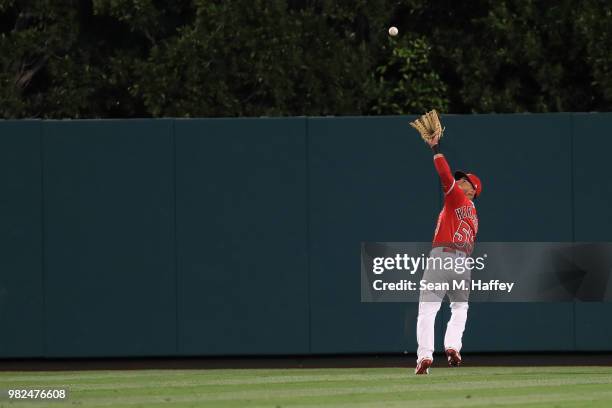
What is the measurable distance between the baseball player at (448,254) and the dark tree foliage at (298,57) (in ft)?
20.1

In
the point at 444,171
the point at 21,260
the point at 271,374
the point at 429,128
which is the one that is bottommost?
the point at 271,374

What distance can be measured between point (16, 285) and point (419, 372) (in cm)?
485

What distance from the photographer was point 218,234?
14.6m

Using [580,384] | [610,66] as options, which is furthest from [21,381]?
[610,66]

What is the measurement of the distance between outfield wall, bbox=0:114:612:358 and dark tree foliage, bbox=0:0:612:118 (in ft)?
13.3

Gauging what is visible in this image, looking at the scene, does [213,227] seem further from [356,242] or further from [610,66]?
[610,66]

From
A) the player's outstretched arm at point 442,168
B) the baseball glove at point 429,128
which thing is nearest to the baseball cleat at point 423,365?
the player's outstretched arm at point 442,168

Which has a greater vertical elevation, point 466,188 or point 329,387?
point 466,188

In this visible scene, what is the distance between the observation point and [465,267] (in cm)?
1265

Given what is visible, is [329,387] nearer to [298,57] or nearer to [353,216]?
[353,216]

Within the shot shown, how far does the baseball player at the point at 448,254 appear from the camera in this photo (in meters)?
12.3

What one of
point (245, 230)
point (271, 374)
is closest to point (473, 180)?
point (245, 230)

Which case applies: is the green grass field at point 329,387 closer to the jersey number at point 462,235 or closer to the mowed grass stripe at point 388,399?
the mowed grass stripe at point 388,399

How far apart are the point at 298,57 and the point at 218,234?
15.5ft
